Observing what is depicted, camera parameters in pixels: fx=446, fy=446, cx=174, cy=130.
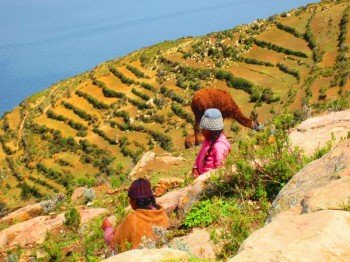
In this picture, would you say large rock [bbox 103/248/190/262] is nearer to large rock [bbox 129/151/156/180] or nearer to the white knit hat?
the white knit hat

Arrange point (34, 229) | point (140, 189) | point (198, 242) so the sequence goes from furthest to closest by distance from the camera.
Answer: point (34, 229)
point (140, 189)
point (198, 242)

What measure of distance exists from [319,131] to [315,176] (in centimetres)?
257

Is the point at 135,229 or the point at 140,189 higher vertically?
the point at 140,189

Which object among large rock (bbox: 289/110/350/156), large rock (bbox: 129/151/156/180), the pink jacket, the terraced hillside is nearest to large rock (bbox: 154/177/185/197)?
the pink jacket

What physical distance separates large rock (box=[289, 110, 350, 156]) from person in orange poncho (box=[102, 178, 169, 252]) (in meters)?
2.12

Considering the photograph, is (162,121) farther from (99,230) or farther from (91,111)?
(99,230)

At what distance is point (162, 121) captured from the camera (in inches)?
2174

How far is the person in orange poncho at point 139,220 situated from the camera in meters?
5.04

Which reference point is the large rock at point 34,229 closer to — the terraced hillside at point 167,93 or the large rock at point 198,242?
the large rock at point 198,242

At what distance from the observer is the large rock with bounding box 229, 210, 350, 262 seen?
101 inches

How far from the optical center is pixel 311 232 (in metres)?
2.73

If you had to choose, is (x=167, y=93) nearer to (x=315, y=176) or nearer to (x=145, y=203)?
(x=145, y=203)

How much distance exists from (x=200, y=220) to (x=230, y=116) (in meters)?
12.9

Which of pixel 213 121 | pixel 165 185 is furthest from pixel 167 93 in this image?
pixel 213 121
